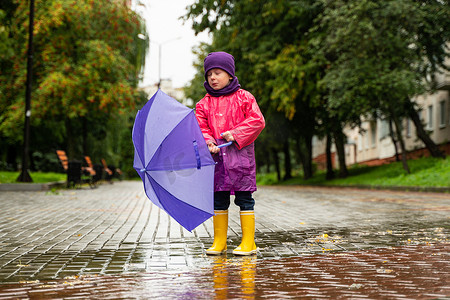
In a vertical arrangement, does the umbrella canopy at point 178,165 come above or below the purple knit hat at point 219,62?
below

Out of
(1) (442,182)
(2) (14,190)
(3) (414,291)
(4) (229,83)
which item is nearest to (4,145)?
(2) (14,190)

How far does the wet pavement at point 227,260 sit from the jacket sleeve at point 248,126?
1.04 meters

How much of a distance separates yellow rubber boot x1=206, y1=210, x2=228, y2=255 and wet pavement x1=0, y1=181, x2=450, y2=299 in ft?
0.30

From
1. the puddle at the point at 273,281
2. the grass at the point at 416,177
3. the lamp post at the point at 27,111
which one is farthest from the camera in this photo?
the grass at the point at 416,177

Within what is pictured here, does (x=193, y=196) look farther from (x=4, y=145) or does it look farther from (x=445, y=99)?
(x=445, y=99)

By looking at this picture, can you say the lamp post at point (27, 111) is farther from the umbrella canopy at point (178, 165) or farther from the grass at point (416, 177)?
the umbrella canopy at point (178, 165)

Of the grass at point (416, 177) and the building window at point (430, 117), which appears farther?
the building window at point (430, 117)

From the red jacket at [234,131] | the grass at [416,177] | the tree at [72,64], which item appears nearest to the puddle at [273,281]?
the red jacket at [234,131]

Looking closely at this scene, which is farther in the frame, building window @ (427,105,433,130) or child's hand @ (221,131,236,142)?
building window @ (427,105,433,130)

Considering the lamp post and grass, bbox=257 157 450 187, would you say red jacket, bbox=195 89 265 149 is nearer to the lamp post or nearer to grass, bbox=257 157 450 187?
grass, bbox=257 157 450 187

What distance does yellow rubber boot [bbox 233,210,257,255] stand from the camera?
18.0ft

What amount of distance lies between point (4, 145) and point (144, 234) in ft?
87.7

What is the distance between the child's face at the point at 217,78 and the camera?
218 inches

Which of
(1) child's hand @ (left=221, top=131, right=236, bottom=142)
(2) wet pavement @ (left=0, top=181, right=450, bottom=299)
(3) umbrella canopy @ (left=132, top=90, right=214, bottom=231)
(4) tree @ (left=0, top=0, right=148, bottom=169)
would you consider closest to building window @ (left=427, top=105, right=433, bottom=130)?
(4) tree @ (left=0, top=0, right=148, bottom=169)
